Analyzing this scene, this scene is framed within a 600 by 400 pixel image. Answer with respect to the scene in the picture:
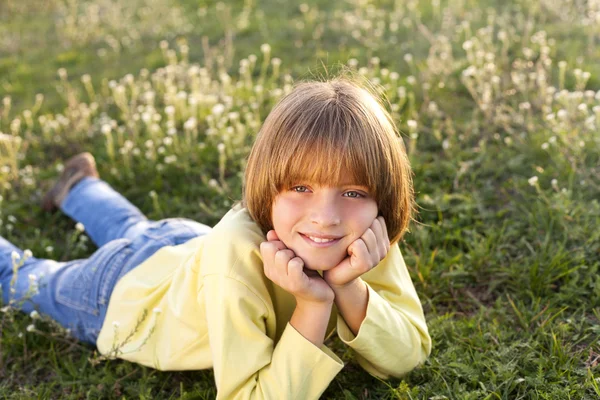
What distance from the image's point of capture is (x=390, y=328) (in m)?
2.57

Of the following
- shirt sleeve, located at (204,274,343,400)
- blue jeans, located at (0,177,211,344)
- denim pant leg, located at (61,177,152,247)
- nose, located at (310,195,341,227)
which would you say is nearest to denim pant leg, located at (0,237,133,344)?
blue jeans, located at (0,177,211,344)

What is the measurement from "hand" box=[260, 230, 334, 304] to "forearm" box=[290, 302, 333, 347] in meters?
0.03

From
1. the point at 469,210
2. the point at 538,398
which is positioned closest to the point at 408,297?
the point at 538,398

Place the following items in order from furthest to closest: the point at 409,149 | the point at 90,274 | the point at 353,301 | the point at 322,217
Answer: the point at 409,149 < the point at 90,274 < the point at 353,301 < the point at 322,217

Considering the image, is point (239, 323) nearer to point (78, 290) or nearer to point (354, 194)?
point (354, 194)

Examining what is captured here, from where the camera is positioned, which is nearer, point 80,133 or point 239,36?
point 80,133

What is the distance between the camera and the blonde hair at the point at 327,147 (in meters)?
2.26

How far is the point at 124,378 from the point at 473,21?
497cm

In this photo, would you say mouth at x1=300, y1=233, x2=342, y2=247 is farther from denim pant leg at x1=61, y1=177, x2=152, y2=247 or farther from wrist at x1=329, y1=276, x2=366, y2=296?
denim pant leg at x1=61, y1=177, x2=152, y2=247

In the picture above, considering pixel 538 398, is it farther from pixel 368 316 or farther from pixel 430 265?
pixel 430 265

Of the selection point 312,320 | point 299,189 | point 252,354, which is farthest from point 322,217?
point 252,354

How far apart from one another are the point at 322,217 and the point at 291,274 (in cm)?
22

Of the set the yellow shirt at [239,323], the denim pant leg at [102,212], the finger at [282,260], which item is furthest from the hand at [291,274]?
the denim pant leg at [102,212]

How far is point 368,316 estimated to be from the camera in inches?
97.8
